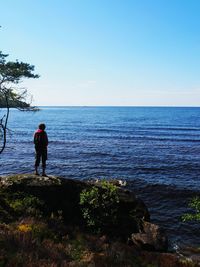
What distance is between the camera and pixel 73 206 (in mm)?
13750

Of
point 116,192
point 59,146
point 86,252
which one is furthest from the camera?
point 59,146

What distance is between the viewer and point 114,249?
1017 centimetres

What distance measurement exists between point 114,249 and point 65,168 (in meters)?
24.2

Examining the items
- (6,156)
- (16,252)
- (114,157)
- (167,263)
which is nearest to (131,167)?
(114,157)

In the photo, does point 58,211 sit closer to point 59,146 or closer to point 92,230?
point 92,230

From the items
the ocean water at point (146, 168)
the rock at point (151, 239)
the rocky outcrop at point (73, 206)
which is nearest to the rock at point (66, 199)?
the rocky outcrop at point (73, 206)

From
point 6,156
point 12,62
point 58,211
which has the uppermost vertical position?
point 12,62

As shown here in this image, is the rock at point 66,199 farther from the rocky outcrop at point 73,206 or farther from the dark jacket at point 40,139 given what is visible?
the dark jacket at point 40,139

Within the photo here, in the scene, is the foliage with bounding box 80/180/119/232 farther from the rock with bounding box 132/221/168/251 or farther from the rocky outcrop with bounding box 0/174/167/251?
the rock with bounding box 132/221/168/251

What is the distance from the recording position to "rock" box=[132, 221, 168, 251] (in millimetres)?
12789

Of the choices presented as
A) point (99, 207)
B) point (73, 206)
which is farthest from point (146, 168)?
point (99, 207)

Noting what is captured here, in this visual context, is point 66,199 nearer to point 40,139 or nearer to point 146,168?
point 40,139

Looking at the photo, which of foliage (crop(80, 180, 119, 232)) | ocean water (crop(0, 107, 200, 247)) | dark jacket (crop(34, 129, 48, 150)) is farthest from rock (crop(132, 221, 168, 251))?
dark jacket (crop(34, 129, 48, 150))

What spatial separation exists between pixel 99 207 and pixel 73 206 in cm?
133
